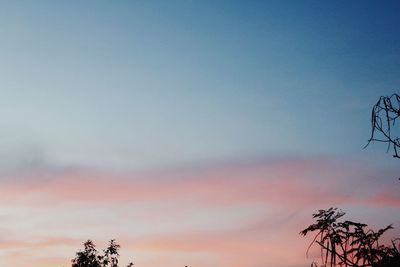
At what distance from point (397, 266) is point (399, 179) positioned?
0.87 metres

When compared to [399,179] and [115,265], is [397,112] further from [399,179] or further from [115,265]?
[115,265]

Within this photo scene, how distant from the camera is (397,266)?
3891mm

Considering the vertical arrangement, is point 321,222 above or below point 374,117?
below

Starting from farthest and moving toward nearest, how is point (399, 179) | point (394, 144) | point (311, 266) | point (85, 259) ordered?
point (85, 259) → point (311, 266) → point (399, 179) → point (394, 144)

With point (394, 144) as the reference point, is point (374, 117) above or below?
above

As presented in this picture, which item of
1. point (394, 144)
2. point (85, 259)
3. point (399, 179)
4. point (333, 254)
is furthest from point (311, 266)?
point (85, 259)

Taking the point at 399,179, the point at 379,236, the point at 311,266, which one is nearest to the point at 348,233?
the point at 379,236

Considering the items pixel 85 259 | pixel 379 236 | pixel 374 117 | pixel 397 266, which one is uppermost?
pixel 85 259

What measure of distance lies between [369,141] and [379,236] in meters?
1.35

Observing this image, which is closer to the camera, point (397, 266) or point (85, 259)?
point (397, 266)

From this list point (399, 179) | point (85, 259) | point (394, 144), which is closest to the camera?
point (394, 144)

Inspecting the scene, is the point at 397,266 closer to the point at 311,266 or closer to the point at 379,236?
the point at 379,236

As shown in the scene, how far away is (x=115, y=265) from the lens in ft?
201

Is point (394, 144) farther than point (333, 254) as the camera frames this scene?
No
